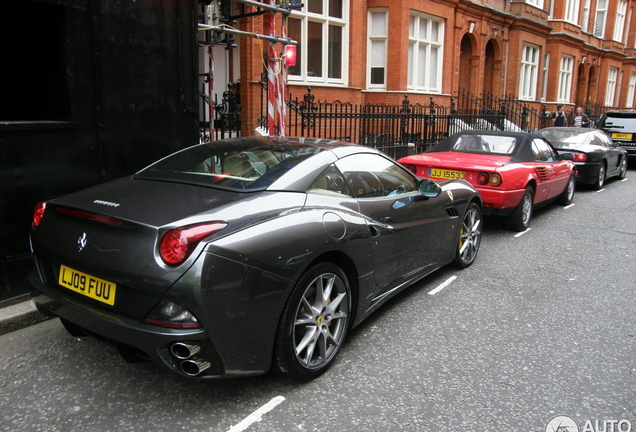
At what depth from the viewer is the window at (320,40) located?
526 inches

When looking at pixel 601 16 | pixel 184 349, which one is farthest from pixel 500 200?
pixel 601 16

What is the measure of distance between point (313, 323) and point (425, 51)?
1599 cm

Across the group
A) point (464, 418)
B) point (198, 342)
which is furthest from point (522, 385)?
point (198, 342)

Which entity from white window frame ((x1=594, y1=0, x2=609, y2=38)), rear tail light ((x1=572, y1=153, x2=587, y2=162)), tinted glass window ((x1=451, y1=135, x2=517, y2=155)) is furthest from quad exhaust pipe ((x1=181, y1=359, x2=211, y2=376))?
white window frame ((x1=594, y1=0, x2=609, y2=38))

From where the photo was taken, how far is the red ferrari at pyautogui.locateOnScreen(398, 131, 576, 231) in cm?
686

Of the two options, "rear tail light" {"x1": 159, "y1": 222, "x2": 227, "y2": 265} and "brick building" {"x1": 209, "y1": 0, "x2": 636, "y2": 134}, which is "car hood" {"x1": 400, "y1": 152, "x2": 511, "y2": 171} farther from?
"rear tail light" {"x1": 159, "y1": 222, "x2": 227, "y2": 265}

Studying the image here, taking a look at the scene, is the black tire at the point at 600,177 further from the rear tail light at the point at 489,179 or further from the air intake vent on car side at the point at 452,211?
the air intake vent on car side at the point at 452,211

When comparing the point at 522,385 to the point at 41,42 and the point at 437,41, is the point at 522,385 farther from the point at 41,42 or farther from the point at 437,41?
the point at 437,41

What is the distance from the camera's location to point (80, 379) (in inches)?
125

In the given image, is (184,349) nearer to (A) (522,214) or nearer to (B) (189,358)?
(B) (189,358)

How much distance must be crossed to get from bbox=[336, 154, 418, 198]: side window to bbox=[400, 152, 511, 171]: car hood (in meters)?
2.58

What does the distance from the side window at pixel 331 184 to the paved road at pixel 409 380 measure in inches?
46.0

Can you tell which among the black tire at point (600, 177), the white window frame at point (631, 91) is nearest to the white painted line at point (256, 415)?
the black tire at point (600, 177)

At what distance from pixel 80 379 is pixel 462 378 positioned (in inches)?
98.5
